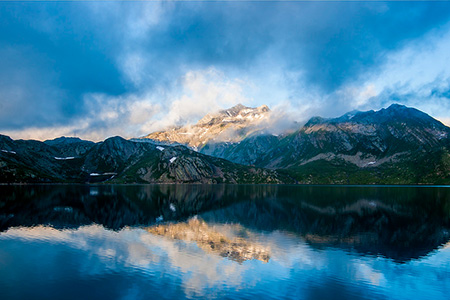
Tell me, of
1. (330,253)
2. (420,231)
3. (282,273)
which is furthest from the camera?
(420,231)

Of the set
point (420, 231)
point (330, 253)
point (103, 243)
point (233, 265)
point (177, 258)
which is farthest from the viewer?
point (420, 231)

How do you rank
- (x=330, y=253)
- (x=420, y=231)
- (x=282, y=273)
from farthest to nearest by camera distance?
(x=420, y=231) → (x=330, y=253) → (x=282, y=273)

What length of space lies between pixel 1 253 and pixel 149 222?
36.4 meters

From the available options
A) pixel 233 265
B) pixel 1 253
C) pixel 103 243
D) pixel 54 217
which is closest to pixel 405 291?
pixel 233 265

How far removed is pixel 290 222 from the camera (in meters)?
77.1

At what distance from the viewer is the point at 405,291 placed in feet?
108

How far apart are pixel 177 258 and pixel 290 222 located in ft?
136

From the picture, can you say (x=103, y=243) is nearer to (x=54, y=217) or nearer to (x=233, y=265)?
(x=233, y=265)

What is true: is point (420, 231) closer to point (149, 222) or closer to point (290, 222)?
point (290, 222)

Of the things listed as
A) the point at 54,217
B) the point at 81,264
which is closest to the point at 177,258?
the point at 81,264

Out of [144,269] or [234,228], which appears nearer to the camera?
[144,269]

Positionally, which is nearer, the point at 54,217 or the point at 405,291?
the point at 405,291

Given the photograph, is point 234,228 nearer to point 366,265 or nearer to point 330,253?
point 330,253

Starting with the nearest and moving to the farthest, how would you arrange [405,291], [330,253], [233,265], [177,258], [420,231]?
[405,291] → [233,265] → [177,258] → [330,253] → [420,231]
